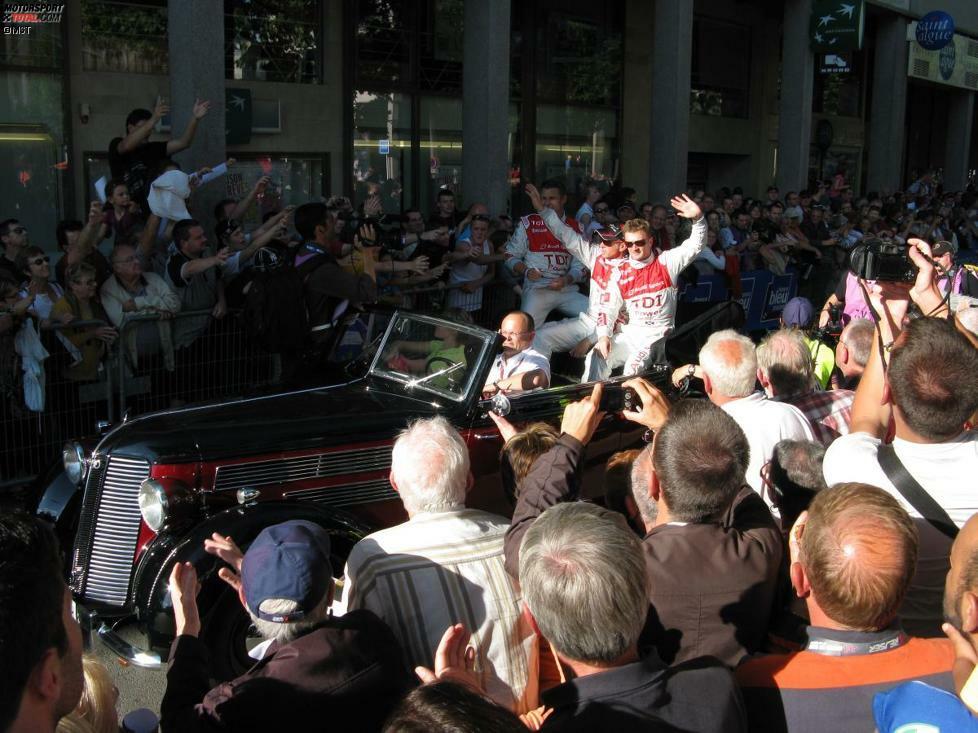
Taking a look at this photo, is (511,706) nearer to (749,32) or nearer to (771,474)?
(771,474)

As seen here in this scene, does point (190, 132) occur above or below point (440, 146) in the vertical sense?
below

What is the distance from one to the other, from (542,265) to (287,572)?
7.41 metres

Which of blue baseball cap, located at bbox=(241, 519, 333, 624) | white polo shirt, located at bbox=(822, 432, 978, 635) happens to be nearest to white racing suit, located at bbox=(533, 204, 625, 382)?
white polo shirt, located at bbox=(822, 432, 978, 635)

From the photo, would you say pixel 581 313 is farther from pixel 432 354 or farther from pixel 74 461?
pixel 74 461

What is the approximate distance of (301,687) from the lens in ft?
8.77

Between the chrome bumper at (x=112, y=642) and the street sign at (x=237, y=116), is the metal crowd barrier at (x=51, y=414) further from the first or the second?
the street sign at (x=237, y=116)

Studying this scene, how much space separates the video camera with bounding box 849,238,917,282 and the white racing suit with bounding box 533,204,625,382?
2401 mm

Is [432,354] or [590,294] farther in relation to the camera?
[590,294]

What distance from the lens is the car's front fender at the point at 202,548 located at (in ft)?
15.2

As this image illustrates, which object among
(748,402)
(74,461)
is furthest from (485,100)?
(748,402)

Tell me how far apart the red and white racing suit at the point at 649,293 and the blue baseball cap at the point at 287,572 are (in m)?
4.96

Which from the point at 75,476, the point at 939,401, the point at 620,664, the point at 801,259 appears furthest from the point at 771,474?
the point at 801,259

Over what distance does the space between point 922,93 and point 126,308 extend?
3119 centimetres

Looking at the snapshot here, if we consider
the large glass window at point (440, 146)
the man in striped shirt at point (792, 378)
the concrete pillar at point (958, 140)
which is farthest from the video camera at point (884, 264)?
the concrete pillar at point (958, 140)
